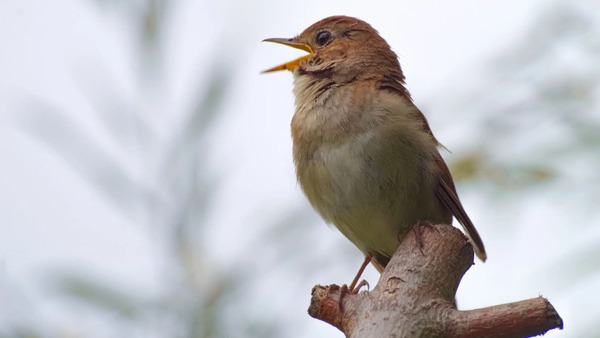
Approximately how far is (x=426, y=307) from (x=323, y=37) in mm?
2921

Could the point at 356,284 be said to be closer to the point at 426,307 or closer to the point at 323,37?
the point at 426,307

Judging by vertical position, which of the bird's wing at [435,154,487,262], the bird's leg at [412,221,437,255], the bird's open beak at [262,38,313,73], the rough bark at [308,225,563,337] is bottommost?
the rough bark at [308,225,563,337]

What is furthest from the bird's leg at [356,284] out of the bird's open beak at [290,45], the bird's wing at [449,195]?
the bird's open beak at [290,45]

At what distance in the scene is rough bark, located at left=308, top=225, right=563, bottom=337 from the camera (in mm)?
2338

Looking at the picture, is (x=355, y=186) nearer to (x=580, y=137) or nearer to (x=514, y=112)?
(x=514, y=112)

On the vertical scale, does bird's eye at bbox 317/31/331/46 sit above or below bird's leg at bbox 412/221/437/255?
above

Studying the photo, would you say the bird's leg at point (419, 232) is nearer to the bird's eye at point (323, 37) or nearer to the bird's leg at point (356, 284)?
the bird's leg at point (356, 284)

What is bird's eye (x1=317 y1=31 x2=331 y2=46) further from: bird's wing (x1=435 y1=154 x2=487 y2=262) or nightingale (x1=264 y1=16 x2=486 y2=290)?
bird's wing (x1=435 y1=154 x2=487 y2=262)

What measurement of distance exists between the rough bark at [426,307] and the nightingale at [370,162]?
3.68 ft

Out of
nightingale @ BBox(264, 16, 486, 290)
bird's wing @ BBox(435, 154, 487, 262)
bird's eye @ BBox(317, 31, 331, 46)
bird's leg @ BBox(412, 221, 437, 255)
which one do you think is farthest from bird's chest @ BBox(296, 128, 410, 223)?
bird's eye @ BBox(317, 31, 331, 46)

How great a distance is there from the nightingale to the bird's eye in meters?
0.53

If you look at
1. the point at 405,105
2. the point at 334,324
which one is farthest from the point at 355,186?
the point at 334,324

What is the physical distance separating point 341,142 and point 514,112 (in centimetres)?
81

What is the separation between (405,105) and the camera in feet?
14.1
